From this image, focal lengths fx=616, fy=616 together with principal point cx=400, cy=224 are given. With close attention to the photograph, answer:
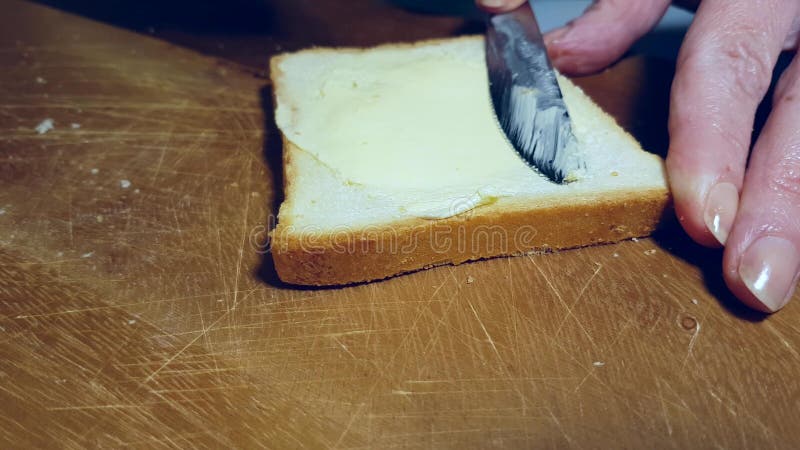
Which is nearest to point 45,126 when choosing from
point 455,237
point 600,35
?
point 455,237

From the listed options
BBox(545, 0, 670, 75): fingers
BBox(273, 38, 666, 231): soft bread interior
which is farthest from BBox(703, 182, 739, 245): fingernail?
BBox(545, 0, 670, 75): fingers

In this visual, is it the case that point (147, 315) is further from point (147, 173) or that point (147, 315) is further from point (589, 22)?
point (589, 22)

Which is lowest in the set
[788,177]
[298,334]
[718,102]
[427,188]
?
[298,334]

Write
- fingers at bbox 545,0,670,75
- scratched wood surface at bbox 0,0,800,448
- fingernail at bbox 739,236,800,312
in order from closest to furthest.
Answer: scratched wood surface at bbox 0,0,800,448
fingernail at bbox 739,236,800,312
fingers at bbox 545,0,670,75

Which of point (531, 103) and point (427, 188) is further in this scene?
point (531, 103)

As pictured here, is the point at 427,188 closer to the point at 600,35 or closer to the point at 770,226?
the point at 770,226

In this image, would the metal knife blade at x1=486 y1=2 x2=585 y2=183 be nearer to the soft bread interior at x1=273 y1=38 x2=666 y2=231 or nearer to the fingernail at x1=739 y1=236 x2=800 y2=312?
the soft bread interior at x1=273 y1=38 x2=666 y2=231
